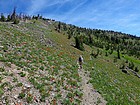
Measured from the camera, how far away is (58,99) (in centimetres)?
1585

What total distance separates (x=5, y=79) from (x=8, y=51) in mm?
8738

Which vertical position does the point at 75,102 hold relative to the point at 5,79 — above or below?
below

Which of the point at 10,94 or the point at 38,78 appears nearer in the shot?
the point at 10,94

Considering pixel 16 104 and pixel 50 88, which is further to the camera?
pixel 50 88

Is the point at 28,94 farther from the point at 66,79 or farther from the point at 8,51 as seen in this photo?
the point at 8,51

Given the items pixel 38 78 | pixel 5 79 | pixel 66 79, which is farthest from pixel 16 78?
pixel 66 79

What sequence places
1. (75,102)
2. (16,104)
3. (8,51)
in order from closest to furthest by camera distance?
(16,104) < (75,102) < (8,51)

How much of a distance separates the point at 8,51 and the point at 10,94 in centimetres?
1099

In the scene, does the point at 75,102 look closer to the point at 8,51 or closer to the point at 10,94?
the point at 10,94

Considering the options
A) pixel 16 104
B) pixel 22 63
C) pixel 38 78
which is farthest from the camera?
pixel 22 63

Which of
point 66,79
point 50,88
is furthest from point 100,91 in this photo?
point 50,88

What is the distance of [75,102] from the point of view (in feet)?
54.7

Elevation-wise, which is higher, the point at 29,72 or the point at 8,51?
the point at 8,51

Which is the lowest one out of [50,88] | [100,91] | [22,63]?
[100,91]
